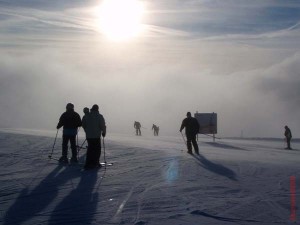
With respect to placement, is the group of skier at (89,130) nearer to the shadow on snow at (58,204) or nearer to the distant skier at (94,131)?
the distant skier at (94,131)

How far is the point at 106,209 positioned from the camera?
9.55m

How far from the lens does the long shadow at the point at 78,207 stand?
8773mm

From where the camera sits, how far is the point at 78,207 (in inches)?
384

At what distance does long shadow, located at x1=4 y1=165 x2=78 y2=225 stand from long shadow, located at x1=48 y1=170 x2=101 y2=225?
1.24ft

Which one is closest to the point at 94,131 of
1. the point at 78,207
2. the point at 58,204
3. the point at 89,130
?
the point at 89,130

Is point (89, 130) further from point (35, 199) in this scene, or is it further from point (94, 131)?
point (35, 199)

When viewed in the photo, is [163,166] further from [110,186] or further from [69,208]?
[69,208]

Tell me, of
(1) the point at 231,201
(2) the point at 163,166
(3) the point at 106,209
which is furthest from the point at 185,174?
(3) the point at 106,209

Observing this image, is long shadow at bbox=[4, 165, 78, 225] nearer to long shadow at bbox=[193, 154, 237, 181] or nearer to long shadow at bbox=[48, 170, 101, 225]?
long shadow at bbox=[48, 170, 101, 225]

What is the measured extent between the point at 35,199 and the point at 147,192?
2471mm

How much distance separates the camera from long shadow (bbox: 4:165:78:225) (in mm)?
9055

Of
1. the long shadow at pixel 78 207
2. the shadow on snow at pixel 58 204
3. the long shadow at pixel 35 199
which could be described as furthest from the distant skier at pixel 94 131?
the long shadow at pixel 78 207

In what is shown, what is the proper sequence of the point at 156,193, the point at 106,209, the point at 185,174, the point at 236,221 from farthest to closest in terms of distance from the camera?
the point at 185,174, the point at 156,193, the point at 106,209, the point at 236,221

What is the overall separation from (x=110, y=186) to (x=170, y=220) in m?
3.50
